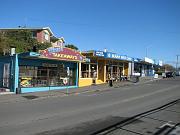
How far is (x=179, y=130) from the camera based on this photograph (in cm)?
1059

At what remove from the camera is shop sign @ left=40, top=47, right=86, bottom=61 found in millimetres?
28130

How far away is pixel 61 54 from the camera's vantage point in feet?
99.0

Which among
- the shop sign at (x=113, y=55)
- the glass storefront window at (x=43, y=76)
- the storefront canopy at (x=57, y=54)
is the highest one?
the shop sign at (x=113, y=55)

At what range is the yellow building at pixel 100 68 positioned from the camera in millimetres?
37469

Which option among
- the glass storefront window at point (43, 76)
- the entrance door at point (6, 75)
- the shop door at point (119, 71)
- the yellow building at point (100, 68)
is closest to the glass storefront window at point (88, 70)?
the yellow building at point (100, 68)

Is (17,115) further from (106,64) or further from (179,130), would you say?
(106,64)

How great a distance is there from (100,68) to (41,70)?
13468mm

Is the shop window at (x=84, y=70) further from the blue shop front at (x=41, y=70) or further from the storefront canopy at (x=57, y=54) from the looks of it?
the storefront canopy at (x=57, y=54)

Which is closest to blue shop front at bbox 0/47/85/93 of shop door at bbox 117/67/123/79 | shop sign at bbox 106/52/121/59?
shop sign at bbox 106/52/121/59

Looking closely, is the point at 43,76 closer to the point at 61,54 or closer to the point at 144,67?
the point at 61,54

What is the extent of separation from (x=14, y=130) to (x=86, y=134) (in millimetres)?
2343

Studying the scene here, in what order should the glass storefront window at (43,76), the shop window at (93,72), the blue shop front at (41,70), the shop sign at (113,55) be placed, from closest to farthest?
the blue shop front at (41,70)
the glass storefront window at (43,76)
the shop window at (93,72)
the shop sign at (113,55)

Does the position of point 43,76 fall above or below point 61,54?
below

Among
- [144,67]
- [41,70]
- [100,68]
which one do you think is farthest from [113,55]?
[144,67]
